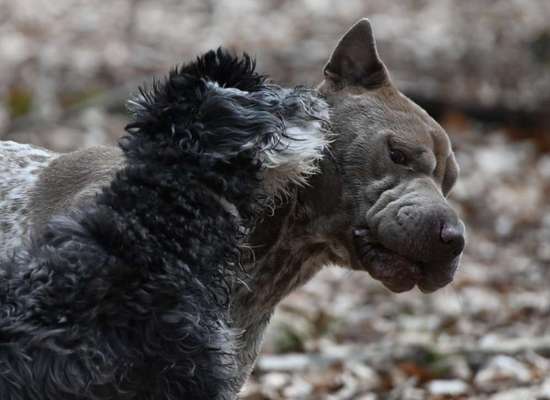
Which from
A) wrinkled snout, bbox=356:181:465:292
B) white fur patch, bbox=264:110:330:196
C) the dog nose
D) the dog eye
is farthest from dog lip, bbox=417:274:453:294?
white fur patch, bbox=264:110:330:196

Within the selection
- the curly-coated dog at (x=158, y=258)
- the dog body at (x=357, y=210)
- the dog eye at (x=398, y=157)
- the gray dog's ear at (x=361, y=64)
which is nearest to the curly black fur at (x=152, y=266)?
the curly-coated dog at (x=158, y=258)

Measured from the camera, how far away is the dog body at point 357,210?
423cm

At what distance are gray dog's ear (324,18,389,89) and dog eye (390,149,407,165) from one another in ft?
1.32

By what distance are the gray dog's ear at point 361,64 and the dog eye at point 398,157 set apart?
0.40m

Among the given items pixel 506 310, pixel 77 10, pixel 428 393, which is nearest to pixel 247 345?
pixel 428 393

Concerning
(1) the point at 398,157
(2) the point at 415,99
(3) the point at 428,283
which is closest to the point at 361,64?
(1) the point at 398,157

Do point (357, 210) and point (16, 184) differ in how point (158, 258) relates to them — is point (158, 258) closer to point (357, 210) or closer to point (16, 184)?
point (357, 210)

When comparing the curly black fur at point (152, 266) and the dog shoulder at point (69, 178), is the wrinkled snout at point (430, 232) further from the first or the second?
the dog shoulder at point (69, 178)

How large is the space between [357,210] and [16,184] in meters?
1.42

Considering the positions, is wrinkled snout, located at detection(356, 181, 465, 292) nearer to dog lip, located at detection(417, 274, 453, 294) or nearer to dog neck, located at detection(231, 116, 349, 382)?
dog lip, located at detection(417, 274, 453, 294)

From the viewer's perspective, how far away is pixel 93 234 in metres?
3.27

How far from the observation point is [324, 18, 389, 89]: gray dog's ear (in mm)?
4750

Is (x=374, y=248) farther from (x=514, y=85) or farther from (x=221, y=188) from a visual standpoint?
(x=514, y=85)

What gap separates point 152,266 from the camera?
3260 mm
